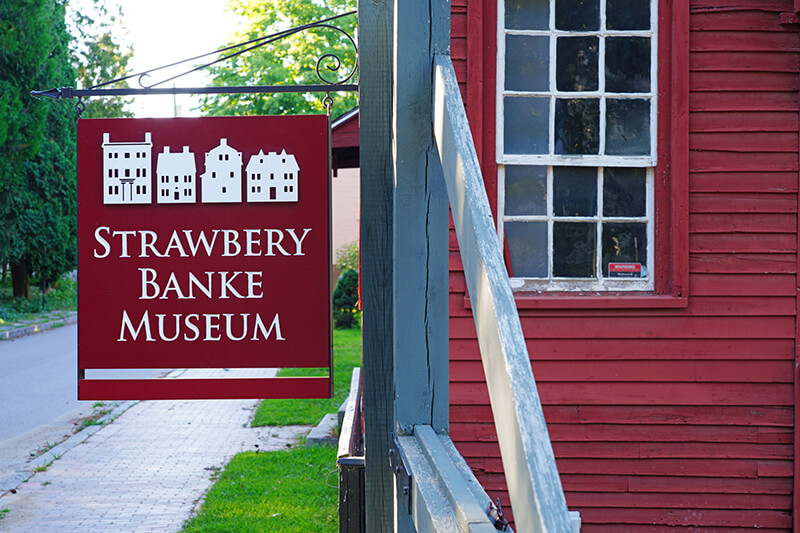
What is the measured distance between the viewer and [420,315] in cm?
200

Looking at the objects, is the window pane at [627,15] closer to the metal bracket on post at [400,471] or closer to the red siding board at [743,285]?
the red siding board at [743,285]

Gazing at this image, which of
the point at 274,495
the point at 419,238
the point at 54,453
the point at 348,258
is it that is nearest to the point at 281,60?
the point at 348,258

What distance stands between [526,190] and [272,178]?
2.12 meters

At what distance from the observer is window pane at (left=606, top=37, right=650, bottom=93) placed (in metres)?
4.71

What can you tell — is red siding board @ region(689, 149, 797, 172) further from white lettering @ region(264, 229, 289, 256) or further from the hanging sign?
white lettering @ region(264, 229, 289, 256)

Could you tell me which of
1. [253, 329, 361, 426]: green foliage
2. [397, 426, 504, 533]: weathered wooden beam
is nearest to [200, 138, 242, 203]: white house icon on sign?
[397, 426, 504, 533]: weathered wooden beam

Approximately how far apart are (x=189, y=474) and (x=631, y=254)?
4.45 meters

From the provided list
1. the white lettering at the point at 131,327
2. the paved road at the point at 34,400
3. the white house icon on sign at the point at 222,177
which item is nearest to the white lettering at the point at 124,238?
the white lettering at the point at 131,327

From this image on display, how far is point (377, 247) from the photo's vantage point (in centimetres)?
238

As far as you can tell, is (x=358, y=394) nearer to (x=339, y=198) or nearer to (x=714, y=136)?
(x=714, y=136)

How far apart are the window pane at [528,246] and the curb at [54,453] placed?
15.6ft

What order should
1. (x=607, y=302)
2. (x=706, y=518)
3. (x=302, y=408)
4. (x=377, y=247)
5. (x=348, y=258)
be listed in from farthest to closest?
(x=348, y=258) → (x=302, y=408) → (x=706, y=518) → (x=607, y=302) → (x=377, y=247)

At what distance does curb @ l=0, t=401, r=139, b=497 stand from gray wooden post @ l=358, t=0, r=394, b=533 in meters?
5.46

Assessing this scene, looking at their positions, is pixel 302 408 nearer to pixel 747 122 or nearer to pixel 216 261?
pixel 747 122
